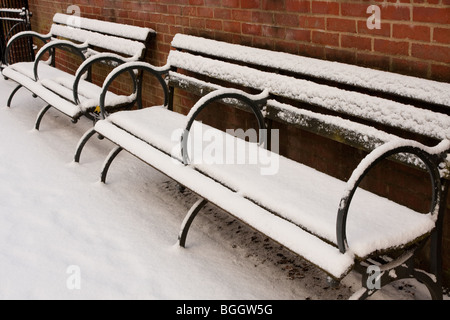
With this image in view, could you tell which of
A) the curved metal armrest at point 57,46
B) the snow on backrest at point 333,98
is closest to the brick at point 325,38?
the snow on backrest at point 333,98

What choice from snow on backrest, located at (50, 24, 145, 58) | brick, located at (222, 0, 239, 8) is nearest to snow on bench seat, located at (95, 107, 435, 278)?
brick, located at (222, 0, 239, 8)

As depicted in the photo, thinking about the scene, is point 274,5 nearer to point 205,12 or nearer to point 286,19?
point 286,19

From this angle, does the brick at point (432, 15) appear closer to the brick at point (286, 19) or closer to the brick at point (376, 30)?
the brick at point (376, 30)

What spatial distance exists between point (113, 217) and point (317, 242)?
5.26 ft

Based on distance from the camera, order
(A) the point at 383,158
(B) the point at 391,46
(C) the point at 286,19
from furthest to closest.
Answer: (C) the point at 286,19
(B) the point at 391,46
(A) the point at 383,158

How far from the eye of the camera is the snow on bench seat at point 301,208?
184 cm

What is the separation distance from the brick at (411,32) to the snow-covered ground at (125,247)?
1.17m

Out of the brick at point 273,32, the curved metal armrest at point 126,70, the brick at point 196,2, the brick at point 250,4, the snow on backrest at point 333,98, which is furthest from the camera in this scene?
the brick at point 196,2

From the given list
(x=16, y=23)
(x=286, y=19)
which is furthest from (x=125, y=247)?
(x=16, y=23)

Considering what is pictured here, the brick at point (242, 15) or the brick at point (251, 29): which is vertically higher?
the brick at point (242, 15)

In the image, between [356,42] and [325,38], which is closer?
[356,42]

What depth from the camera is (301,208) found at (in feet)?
6.66

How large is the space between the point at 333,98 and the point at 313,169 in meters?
0.38

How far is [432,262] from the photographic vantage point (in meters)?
2.15
